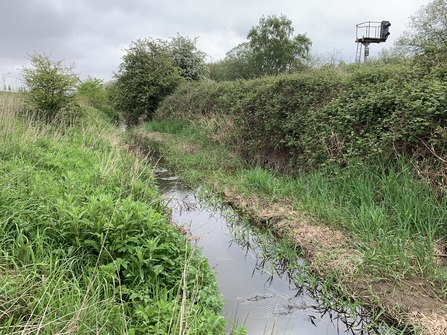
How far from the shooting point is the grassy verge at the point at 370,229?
293cm

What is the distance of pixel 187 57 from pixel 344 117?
19.3 metres

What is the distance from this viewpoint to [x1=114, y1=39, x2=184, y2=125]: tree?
19.4 meters

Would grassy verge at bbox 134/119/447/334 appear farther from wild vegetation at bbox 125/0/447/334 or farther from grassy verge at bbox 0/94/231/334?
grassy verge at bbox 0/94/231/334

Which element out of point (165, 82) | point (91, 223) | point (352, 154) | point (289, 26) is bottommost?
point (91, 223)

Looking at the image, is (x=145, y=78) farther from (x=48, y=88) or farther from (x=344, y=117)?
(x=344, y=117)

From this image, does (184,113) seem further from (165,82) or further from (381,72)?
(381,72)

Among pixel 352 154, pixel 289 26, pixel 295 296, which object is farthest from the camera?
pixel 289 26

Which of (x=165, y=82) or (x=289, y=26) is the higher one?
(x=289, y=26)

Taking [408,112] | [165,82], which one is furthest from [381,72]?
[165,82]

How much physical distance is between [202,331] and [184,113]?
14.2 metres

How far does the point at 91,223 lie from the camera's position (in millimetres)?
2893

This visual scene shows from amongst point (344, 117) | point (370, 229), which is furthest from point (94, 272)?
point (344, 117)

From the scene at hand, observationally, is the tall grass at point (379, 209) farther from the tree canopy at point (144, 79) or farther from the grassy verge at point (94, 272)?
the tree canopy at point (144, 79)

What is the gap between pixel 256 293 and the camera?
10.9 feet
